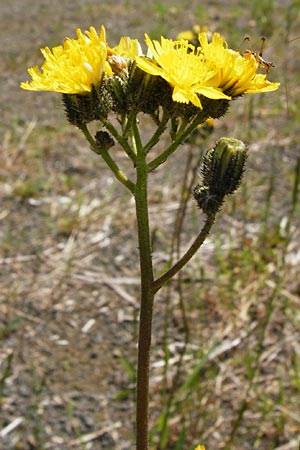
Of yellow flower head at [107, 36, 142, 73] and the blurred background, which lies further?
the blurred background

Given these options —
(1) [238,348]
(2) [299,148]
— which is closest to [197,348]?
(1) [238,348]

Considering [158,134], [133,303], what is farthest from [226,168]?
[133,303]

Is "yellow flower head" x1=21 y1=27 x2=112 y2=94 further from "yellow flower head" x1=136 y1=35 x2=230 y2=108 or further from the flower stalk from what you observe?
"yellow flower head" x1=136 y1=35 x2=230 y2=108

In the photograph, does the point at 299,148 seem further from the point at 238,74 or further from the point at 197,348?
the point at 238,74

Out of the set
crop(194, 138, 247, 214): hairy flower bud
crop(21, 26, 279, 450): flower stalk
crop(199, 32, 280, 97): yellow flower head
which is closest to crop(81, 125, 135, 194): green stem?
crop(21, 26, 279, 450): flower stalk

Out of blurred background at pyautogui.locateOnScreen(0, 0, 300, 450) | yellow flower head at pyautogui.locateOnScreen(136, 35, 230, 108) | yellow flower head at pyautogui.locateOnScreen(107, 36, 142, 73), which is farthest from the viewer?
blurred background at pyautogui.locateOnScreen(0, 0, 300, 450)

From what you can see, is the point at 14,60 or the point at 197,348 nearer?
the point at 197,348

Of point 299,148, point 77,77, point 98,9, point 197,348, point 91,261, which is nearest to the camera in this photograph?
point 77,77

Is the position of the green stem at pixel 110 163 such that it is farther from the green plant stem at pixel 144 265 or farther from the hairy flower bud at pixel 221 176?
the hairy flower bud at pixel 221 176
